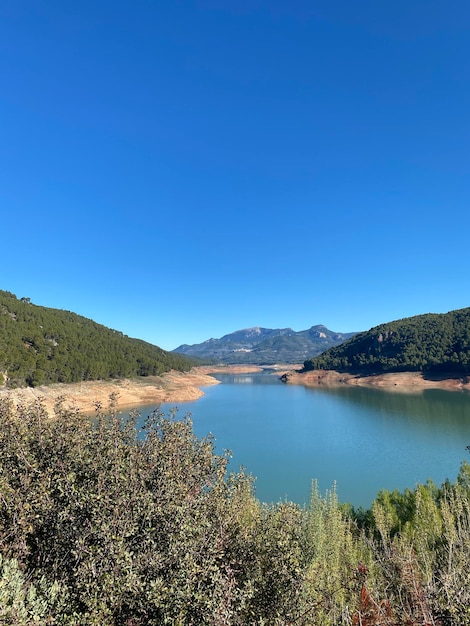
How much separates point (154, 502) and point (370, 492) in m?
25.1

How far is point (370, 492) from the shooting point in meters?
27.1

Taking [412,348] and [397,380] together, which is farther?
[412,348]

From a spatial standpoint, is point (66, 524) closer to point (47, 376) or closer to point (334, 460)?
point (334, 460)

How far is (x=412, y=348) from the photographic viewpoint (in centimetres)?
11131

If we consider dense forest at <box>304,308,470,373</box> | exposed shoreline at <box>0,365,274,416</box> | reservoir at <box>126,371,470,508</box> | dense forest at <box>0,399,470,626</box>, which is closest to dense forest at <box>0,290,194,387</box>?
exposed shoreline at <box>0,365,274,416</box>

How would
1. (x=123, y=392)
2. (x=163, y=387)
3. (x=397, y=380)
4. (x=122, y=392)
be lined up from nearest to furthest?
(x=122, y=392) → (x=123, y=392) → (x=163, y=387) → (x=397, y=380)

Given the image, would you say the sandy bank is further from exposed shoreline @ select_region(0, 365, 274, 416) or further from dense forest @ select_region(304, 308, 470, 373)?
dense forest @ select_region(304, 308, 470, 373)

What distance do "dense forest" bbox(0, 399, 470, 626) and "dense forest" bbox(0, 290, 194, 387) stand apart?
1883 inches

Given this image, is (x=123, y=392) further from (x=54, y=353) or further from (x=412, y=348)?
(x=412, y=348)

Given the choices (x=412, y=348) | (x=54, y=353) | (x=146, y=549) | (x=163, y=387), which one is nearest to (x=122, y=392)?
(x=163, y=387)

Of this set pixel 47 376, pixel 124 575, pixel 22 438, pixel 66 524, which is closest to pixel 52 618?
pixel 124 575

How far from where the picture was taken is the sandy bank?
58.3m

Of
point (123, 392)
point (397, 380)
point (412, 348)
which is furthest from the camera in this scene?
point (412, 348)

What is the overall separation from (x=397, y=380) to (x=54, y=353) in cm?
8219
